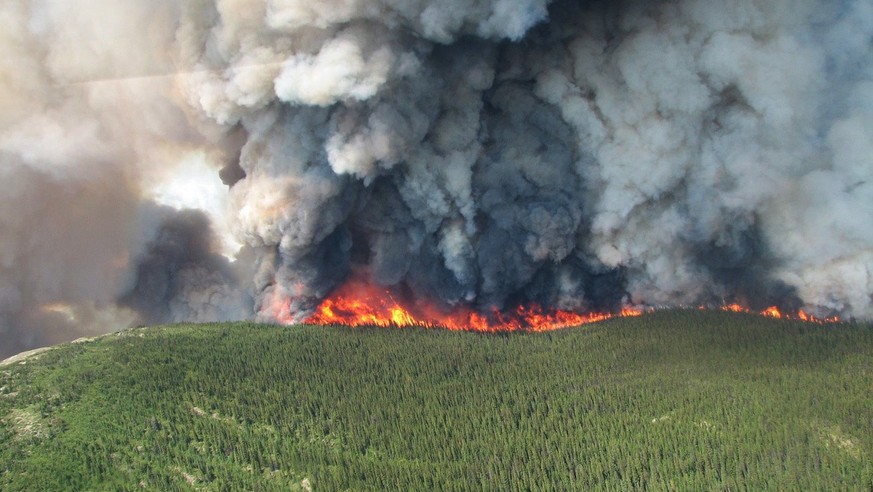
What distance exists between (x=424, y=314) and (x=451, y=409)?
1617 centimetres

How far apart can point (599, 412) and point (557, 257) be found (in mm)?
15876

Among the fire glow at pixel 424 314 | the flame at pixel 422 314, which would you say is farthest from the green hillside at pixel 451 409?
the flame at pixel 422 314

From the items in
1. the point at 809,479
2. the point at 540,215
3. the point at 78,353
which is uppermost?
the point at 540,215

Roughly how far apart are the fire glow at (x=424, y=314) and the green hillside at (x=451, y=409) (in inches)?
155

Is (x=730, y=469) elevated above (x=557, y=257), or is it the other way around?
(x=557, y=257)

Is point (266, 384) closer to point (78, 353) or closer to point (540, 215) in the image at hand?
point (78, 353)

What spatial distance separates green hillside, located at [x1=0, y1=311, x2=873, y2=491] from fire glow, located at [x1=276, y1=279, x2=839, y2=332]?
393 cm

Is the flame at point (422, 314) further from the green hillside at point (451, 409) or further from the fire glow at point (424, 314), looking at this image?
the green hillside at point (451, 409)

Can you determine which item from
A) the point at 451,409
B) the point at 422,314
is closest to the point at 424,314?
the point at 422,314

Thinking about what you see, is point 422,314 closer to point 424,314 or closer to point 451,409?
point 424,314

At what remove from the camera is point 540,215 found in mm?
68812

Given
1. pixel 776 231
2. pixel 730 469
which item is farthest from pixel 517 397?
pixel 776 231

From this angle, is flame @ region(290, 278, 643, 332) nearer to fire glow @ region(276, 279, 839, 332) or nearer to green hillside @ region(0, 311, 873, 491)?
fire glow @ region(276, 279, 839, 332)

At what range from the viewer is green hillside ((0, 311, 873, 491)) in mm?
49750
